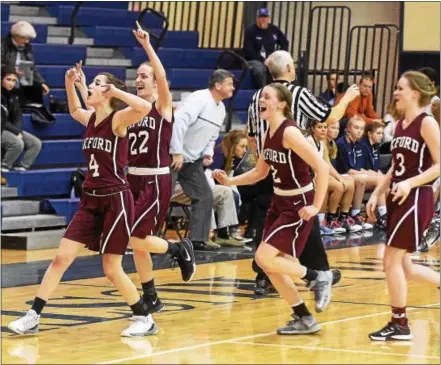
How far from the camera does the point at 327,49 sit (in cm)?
1959

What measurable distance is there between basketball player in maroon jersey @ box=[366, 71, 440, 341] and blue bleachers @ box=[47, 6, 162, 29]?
33.6 ft

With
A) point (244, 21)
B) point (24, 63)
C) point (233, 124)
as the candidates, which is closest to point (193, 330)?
point (24, 63)

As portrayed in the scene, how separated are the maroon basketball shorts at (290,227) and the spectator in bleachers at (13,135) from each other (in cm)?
637

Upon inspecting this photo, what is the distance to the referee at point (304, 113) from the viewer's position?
28.7 ft

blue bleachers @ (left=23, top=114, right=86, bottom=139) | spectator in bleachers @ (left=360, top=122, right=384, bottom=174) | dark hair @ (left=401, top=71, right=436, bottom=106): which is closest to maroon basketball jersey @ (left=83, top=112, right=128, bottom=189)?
dark hair @ (left=401, top=71, right=436, bottom=106)

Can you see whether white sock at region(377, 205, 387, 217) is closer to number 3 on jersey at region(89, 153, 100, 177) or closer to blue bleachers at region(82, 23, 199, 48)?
blue bleachers at region(82, 23, 199, 48)

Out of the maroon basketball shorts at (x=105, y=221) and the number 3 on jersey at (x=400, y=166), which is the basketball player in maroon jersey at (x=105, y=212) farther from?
the number 3 on jersey at (x=400, y=166)

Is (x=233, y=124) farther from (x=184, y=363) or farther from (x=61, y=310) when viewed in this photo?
(x=184, y=363)

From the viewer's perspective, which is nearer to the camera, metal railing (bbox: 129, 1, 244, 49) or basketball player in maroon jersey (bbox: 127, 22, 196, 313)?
basketball player in maroon jersey (bbox: 127, 22, 196, 313)

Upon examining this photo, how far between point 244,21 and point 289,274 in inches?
465

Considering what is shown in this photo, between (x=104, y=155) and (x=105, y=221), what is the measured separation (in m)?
0.42

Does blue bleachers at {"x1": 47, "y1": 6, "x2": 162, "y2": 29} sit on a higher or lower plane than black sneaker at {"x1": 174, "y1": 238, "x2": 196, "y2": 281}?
higher

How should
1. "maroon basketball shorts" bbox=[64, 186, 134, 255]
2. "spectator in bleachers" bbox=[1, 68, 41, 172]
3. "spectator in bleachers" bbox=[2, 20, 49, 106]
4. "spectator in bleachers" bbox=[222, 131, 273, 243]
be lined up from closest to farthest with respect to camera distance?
"maroon basketball shorts" bbox=[64, 186, 134, 255], "spectator in bleachers" bbox=[222, 131, 273, 243], "spectator in bleachers" bbox=[1, 68, 41, 172], "spectator in bleachers" bbox=[2, 20, 49, 106]

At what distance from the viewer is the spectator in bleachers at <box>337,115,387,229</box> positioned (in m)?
15.1
